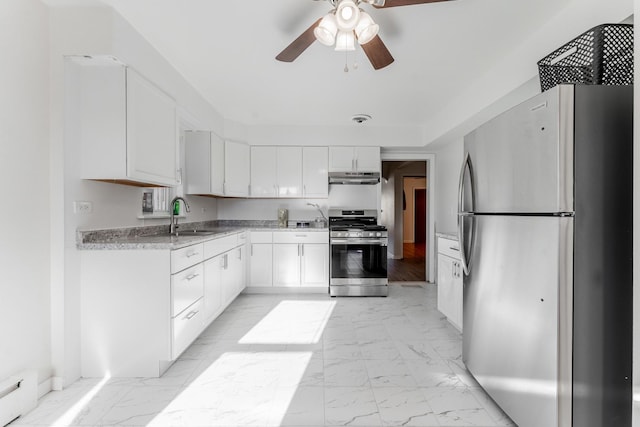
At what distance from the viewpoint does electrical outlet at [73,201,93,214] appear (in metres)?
2.06

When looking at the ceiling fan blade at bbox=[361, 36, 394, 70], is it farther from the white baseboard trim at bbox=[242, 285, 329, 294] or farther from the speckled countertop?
the white baseboard trim at bbox=[242, 285, 329, 294]

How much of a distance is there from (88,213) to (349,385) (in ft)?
6.54

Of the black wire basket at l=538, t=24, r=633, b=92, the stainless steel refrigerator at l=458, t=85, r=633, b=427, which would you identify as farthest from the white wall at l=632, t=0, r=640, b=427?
the black wire basket at l=538, t=24, r=633, b=92

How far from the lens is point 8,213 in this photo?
172 centimetres

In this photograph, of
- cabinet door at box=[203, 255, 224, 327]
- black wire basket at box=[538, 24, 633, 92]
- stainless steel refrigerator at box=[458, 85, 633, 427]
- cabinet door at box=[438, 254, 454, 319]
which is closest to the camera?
stainless steel refrigerator at box=[458, 85, 633, 427]

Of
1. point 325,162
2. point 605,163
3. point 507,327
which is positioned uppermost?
point 325,162

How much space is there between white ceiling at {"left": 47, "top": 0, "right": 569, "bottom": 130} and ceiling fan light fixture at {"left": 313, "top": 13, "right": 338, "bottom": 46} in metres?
0.28

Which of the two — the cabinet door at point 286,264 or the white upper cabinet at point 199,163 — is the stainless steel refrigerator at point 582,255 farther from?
the white upper cabinet at point 199,163

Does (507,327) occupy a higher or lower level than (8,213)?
lower

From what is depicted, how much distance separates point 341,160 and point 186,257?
109 inches

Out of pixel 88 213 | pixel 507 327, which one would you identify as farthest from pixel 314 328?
pixel 88 213

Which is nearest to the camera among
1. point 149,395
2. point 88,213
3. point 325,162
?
point 149,395

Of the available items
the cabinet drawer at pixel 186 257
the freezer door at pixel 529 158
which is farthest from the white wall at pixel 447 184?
the cabinet drawer at pixel 186 257

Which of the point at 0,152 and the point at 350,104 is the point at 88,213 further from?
the point at 350,104
